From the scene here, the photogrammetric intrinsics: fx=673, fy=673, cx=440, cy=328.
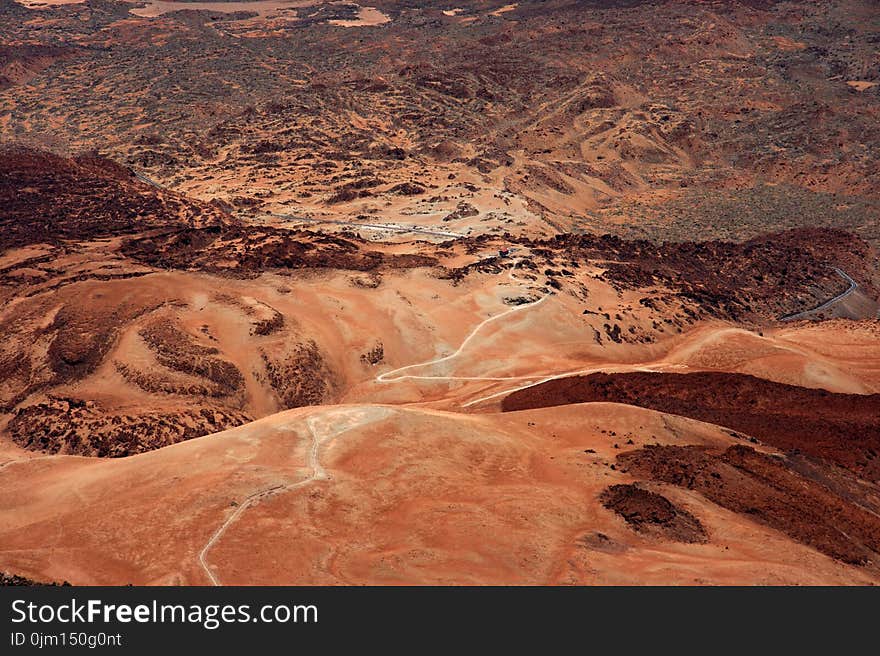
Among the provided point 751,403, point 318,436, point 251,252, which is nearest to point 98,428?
point 318,436

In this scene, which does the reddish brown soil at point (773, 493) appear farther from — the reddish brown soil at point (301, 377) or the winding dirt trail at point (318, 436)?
the reddish brown soil at point (301, 377)

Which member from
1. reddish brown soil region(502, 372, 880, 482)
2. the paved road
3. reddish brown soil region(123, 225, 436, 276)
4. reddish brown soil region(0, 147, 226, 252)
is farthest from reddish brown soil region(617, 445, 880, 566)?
reddish brown soil region(0, 147, 226, 252)

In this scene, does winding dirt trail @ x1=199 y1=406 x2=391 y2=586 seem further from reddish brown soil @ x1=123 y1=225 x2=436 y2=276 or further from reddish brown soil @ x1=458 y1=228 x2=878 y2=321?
reddish brown soil @ x1=458 y1=228 x2=878 y2=321

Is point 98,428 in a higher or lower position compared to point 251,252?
lower

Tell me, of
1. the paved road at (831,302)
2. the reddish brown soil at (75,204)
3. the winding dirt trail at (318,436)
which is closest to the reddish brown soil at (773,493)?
the winding dirt trail at (318,436)

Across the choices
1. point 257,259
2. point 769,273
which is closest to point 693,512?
point 257,259

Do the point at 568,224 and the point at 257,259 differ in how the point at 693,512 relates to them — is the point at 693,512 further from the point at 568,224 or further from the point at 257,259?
the point at 568,224

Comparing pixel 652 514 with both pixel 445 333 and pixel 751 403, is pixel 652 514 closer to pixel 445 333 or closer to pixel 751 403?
pixel 751 403
